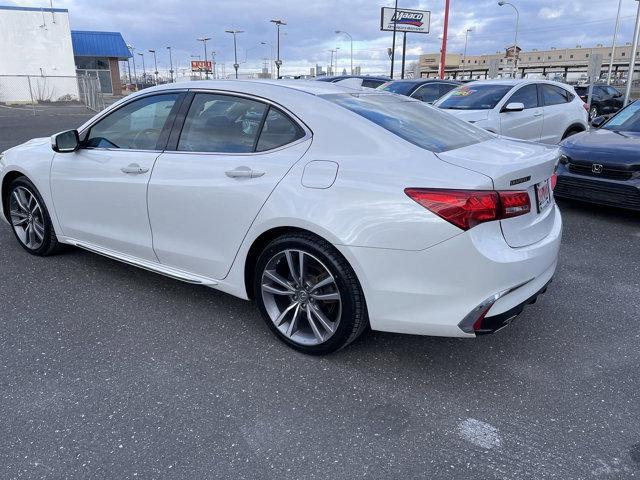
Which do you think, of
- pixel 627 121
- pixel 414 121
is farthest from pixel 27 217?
pixel 627 121

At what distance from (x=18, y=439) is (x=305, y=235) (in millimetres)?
1706

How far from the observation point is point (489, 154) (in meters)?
2.96

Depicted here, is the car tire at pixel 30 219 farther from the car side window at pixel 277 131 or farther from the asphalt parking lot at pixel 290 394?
the car side window at pixel 277 131

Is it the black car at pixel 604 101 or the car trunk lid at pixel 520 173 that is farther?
the black car at pixel 604 101

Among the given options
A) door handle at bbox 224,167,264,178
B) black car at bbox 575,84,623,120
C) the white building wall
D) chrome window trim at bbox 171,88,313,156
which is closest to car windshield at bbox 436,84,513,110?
chrome window trim at bbox 171,88,313,156

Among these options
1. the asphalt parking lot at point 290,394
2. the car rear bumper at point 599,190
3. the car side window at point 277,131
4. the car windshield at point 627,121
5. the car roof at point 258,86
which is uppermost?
the car roof at point 258,86

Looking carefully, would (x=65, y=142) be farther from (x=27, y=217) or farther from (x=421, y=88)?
(x=421, y=88)

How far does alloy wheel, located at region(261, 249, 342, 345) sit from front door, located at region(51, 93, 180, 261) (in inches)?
41.9

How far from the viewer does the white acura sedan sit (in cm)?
260

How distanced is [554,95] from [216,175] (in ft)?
29.8

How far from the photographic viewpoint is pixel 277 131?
10.3 ft

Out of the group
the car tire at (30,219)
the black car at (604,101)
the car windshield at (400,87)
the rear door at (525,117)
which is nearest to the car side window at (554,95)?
the rear door at (525,117)

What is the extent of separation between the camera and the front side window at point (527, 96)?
963 centimetres

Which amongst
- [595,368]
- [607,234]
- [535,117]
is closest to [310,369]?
[595,368]
